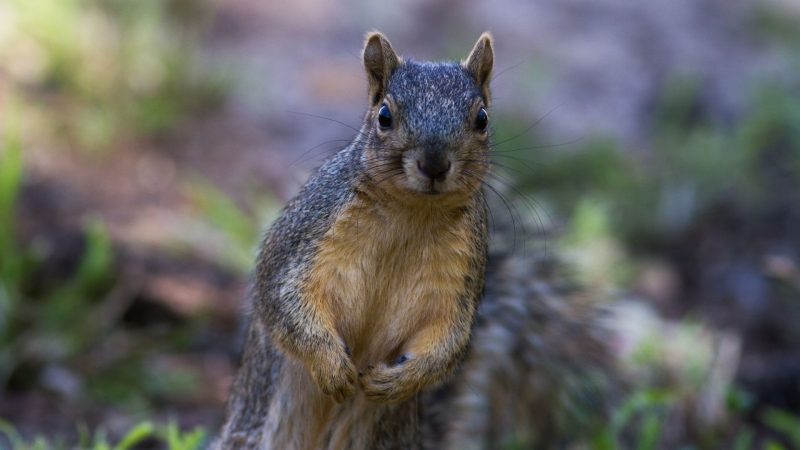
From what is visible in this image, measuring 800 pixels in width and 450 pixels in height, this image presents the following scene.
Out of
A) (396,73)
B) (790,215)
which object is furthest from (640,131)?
(396,73)

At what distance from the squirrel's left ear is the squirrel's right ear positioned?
0.22 m

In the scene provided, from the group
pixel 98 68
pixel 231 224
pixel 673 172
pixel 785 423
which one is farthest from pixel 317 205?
pixel 673 172

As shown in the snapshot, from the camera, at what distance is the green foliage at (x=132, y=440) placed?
3.69m

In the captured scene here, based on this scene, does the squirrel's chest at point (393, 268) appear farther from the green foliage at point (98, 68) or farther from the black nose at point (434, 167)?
the green foliage at point (98, 68)

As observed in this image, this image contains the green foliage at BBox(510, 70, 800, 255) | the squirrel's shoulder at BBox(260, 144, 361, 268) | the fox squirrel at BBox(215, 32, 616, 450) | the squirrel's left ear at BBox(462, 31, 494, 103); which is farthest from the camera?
the green foliage at BBox(510, 70, 800, 255)

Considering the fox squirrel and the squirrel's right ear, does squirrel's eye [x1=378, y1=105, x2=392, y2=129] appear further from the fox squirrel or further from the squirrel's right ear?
the squirrel's right ear

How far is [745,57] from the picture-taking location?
29.3 feet

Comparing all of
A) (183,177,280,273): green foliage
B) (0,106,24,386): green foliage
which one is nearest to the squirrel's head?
(0,106,24,386): green foliage

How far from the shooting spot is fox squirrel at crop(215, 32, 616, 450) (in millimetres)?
3178

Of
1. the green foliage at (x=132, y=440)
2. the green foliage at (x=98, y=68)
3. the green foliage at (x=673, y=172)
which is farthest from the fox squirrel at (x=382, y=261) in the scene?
the green foliage at (x=98, y=68)

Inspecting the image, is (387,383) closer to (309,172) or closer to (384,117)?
(384,117)

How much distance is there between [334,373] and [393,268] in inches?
13.3

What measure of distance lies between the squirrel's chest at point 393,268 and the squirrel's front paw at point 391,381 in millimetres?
125

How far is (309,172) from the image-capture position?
512 centimetres
